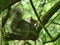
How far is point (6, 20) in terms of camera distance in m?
2.74

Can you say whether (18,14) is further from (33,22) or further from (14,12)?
(33,22)

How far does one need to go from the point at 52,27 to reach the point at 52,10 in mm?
1670

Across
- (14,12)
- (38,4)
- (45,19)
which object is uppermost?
(38,4)

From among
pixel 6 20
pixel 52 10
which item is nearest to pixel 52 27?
pixel 6 20

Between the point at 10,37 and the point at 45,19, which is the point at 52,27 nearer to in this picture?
the point at 45,19

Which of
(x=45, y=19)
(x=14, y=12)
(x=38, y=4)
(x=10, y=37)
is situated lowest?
(x=10, y=37)

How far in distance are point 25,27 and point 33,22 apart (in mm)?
131

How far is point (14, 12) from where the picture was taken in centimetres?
250

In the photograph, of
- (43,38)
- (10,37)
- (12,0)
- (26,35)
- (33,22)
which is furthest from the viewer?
(43,38)

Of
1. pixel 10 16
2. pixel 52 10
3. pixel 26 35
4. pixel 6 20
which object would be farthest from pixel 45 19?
pixel 6 20

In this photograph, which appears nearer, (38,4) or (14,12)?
(14,12)

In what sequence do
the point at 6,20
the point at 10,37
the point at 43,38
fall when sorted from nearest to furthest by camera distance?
the point at 10,37 < the point at 6,20 < the point at 43,38

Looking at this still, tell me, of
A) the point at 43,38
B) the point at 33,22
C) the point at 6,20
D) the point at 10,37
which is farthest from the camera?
the point at 43,38

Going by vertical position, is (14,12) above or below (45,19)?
above
